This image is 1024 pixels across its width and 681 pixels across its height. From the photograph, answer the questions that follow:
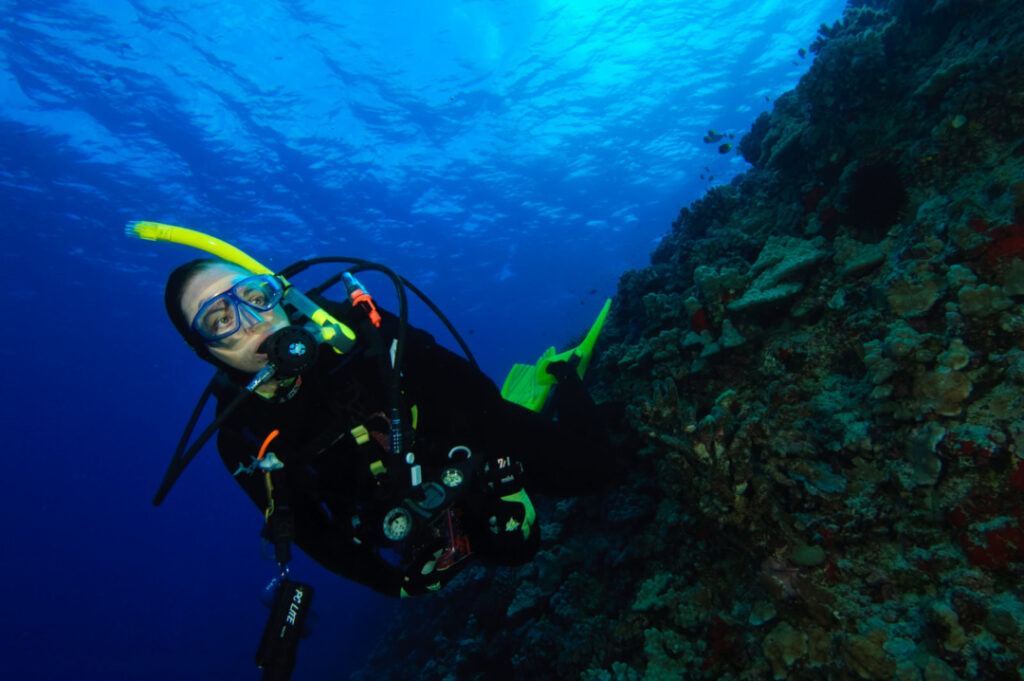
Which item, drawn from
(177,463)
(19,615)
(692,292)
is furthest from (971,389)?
(19,615)

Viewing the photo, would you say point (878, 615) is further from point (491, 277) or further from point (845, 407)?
point (491, 277)

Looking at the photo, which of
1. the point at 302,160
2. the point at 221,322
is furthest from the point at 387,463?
the point at 302,160

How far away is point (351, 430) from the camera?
10.3ft

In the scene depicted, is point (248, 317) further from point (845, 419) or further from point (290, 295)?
point (845, 419)

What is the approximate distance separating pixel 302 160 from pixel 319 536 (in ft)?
79.0

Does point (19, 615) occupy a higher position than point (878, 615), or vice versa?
point (19, 615)

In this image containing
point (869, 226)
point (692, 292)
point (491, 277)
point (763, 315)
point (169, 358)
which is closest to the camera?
point (869, 226)

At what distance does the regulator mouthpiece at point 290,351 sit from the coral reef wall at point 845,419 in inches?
90.9

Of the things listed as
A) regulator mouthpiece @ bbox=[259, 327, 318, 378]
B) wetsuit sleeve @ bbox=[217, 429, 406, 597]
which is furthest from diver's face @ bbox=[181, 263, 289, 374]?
wetsuit sleeve @ bbox=[217, 429, 406, 597]

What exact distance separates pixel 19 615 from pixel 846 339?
8298 cm

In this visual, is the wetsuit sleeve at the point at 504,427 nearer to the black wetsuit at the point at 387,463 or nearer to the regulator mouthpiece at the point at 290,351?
the black wetsuit at the point at 387,463

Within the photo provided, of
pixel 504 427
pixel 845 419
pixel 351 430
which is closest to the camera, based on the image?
pixel 845 419

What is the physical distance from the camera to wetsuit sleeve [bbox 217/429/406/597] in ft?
10.3

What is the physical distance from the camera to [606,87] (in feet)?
83.1
